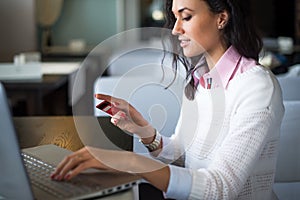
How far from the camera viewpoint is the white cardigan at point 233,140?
1.11m

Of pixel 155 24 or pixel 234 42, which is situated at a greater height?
pixel 234 42

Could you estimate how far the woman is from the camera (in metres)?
1.06

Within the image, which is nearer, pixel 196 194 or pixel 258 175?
pixel 196 194

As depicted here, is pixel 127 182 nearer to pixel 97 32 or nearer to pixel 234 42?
pixel 234 42

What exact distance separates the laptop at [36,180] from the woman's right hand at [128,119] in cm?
23

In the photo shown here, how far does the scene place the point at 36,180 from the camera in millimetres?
1066

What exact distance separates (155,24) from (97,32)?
0.62 meters

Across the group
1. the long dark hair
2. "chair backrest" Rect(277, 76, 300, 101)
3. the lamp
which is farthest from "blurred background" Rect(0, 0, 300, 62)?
the long dark hair

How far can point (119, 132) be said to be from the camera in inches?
63.1

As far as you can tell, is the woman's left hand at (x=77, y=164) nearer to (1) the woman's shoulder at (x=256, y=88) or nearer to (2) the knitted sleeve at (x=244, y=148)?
(2) the knitted sleeve at (x=244, y=148)

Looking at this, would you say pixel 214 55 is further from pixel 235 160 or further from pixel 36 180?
pixel 36 180

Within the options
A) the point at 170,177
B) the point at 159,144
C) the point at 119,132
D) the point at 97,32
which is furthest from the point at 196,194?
the point at 97,32

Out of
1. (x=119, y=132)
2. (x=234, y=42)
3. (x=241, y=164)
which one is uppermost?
(x=234, y=42)

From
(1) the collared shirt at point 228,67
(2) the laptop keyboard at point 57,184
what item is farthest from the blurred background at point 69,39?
(2) the laptop keyboard at point 57,184
